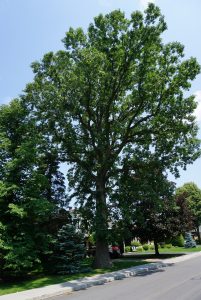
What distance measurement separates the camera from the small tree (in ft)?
71.7

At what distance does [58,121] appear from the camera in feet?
83.0

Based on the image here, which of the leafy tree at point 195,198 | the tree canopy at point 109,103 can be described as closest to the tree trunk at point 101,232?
the tree canopy at point 109,103

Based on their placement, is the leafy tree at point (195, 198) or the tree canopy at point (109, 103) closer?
the tree canopy at point (109, 103)

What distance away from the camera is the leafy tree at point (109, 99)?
23641 mm

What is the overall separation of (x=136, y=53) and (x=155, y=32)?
6.19ft

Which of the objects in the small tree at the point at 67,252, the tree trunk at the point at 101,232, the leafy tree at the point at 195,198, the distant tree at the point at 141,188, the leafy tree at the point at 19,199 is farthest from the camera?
the leafy tree at the point at 195,198

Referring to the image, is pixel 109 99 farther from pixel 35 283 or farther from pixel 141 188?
pixel 35 283

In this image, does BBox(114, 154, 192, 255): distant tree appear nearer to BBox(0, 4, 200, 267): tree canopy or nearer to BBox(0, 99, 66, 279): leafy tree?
BBox(0, 4, 200, 267): tree canopy

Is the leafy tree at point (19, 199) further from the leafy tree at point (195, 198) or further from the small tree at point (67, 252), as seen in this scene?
the leafy tree at point (195, 198)

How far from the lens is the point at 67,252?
73.3 ft

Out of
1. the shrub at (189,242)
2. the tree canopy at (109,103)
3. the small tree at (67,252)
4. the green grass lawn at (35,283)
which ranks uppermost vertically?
the tree canopy at (109,103)

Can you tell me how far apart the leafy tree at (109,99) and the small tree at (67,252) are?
1800mm

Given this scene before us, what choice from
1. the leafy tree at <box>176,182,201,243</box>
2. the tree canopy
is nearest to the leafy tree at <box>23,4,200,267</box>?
the tree canopy

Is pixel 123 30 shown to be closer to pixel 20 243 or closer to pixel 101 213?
pixel 101 213
